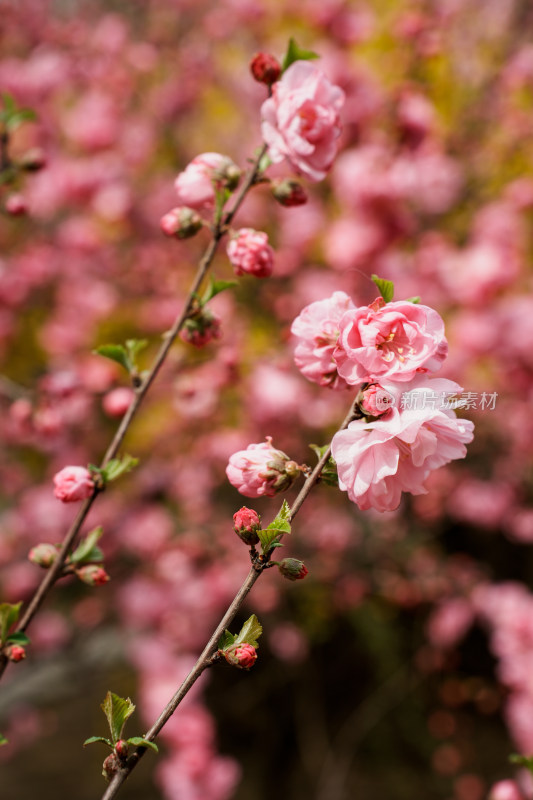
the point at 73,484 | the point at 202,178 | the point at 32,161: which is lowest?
the point at 73,484

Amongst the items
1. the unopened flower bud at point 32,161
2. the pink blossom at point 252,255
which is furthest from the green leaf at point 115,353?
the unopened flower bud at point 32,161

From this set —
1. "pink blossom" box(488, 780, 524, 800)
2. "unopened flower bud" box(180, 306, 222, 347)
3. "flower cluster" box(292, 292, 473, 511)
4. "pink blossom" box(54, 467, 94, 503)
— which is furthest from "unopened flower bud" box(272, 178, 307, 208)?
"pink blossom" box(488, 780, 524, 800)

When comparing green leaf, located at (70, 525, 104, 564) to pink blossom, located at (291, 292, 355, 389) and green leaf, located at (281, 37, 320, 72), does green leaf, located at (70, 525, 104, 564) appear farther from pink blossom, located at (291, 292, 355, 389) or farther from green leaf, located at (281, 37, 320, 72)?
green leaf, located at (281, 37, 320, 72)

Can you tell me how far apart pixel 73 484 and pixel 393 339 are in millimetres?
361

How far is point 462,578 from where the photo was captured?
262 centimetres

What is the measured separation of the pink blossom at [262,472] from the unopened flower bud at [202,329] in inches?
8.2

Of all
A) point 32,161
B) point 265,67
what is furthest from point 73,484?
point 32,161

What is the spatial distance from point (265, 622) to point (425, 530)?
834 millimetres

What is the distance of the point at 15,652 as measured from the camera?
0.58 metres

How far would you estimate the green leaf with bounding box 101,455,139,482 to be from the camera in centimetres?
62

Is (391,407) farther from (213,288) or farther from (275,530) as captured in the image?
(213,288)

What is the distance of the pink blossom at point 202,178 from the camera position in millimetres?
690

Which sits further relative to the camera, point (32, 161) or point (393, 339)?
point (32, 161)

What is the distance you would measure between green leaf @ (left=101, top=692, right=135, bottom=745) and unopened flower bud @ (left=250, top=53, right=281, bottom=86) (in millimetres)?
621
